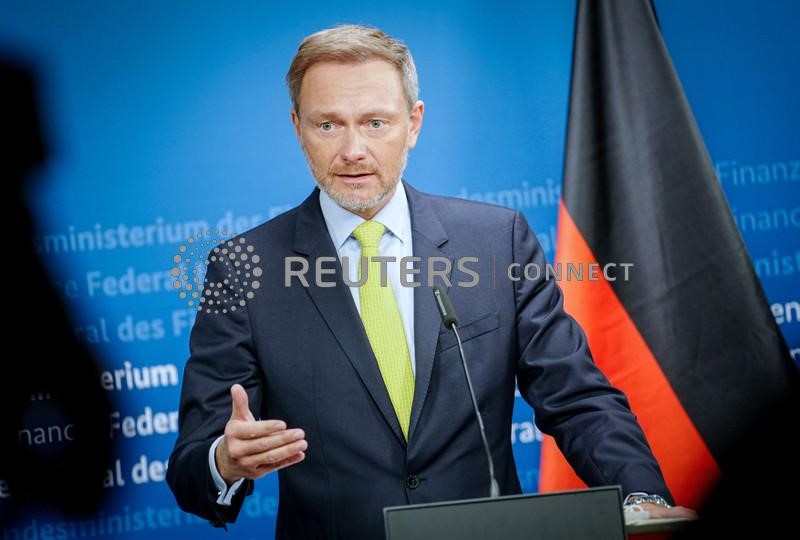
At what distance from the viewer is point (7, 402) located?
3141 millimetres

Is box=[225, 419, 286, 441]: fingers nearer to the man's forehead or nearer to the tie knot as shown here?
the tie knot

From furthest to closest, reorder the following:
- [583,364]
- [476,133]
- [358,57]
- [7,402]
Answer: [476,133] < [7,402] < [358,57] < [583,364]

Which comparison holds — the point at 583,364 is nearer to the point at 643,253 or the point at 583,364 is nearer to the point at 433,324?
the point at 433,324

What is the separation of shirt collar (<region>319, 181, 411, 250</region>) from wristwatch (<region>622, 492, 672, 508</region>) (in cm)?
87

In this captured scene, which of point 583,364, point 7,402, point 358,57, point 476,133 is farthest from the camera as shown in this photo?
point 476,133

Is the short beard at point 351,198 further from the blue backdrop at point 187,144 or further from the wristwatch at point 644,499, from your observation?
the wristwatch at point 644,499

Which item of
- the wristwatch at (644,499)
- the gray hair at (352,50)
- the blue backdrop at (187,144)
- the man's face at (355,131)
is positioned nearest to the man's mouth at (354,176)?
the man's face at (355,131)

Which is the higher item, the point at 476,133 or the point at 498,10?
the point at 498,10

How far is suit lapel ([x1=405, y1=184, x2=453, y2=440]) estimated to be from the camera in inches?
89.0

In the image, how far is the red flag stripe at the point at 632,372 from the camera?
10.9 ft

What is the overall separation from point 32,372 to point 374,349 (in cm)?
140

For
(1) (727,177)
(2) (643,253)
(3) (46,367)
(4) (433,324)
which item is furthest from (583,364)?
(3) (46,367)

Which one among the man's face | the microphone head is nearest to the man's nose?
the man's face

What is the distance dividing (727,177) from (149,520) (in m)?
2.35
